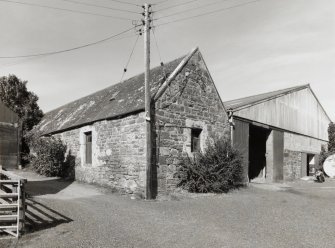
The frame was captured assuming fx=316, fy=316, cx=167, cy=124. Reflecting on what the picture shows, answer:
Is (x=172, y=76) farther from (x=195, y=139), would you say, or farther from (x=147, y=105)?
(x=195, y=139)

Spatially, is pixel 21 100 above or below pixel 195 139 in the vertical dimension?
above

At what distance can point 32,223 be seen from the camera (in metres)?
7.39

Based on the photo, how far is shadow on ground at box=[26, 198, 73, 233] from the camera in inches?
285

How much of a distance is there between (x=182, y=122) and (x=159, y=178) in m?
2.58

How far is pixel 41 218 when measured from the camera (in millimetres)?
7809

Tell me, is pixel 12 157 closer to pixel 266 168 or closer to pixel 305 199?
pixel 266 168

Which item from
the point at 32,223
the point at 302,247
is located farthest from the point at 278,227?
the point at 32,223

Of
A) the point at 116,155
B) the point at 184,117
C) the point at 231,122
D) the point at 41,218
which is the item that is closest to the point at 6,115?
the point at 116,155

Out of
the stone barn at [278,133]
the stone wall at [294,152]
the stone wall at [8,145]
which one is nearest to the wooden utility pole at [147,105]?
the stone barn at [278,133]

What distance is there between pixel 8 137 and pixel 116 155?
9886mm

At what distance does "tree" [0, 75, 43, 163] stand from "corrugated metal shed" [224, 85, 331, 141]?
16362mm

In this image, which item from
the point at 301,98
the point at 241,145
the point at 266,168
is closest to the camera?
the point at 241,145

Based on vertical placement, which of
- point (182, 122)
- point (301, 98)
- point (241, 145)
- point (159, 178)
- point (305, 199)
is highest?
point (301, 98)

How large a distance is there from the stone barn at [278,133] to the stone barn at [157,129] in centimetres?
192
